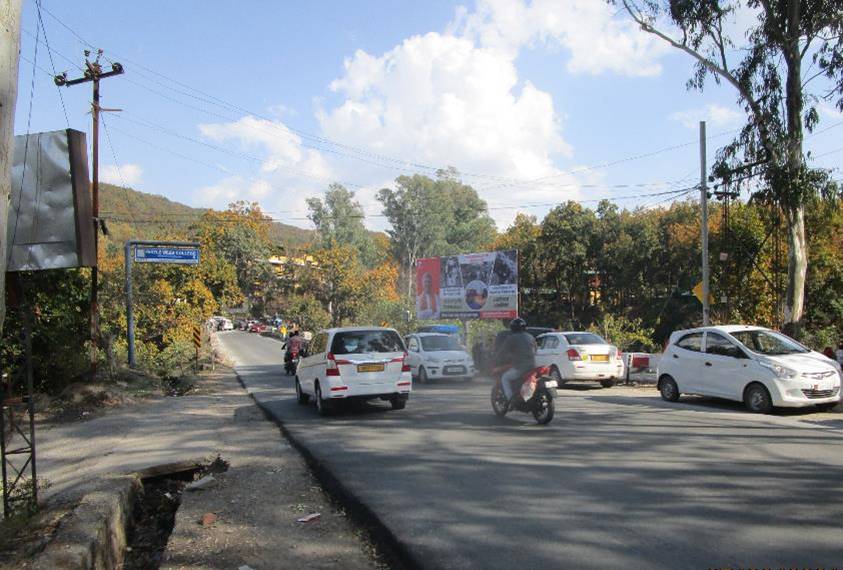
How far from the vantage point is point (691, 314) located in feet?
128

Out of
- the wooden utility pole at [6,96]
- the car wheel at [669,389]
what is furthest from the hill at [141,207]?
the wooden utility pole at [6,96]

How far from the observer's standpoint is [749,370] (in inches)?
472

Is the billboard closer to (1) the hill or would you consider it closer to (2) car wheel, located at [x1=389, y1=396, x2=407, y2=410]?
(2) car wheel, located at [x1=389, y1=396, x2=407, y2=410]

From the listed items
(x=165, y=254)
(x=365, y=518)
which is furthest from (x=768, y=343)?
(x=165, y=254)

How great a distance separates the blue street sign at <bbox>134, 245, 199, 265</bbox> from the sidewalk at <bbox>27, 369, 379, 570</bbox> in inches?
336

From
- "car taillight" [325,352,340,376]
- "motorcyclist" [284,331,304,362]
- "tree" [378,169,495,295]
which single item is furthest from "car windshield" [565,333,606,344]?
"tree" [378,169,495,295]

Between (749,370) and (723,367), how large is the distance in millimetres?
653

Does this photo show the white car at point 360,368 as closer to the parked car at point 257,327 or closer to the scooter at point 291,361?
the scooter at point 291,361

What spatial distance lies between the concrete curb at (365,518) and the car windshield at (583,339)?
→ 35.0ft

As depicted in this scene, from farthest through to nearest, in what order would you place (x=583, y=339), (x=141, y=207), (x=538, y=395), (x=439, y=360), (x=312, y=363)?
(x=141, y=207) → (x=439, y=360) → (x=583, y=339) → (x=312, y=363) → (x=538, y=395)

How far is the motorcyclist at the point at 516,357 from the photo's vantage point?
422 inches

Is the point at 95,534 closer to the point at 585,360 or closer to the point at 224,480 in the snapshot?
the point at 224,480

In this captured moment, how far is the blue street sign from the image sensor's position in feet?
77.3

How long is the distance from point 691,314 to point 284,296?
3518cm
